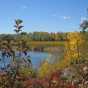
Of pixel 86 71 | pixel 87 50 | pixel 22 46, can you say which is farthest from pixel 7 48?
pixel 87 50

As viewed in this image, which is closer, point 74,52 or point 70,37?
point 74,52

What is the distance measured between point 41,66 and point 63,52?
15257mm

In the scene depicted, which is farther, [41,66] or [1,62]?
[41,66]

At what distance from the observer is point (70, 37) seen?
145 feet

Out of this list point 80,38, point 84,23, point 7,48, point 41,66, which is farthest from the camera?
point 80,38

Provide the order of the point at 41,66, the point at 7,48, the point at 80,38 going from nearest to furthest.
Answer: the point at 7,48 → the point at 41,66 → the point at 80,38

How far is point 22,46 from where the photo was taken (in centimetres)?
592

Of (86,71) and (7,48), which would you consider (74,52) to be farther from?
(7,48)

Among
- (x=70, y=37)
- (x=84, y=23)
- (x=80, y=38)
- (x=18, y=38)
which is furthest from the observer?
(x=70, y=37)

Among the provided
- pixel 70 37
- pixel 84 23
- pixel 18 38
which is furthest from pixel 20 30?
pixel 70 37

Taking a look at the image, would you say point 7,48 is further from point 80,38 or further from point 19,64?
point 80,38

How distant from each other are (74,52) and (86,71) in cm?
3058

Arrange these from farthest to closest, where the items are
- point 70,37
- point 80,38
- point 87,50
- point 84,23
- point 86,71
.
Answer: point 70,37, point 80,38, point 87,50, point 84,23, point 86,71

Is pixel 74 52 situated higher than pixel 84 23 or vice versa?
pixel 84 23
